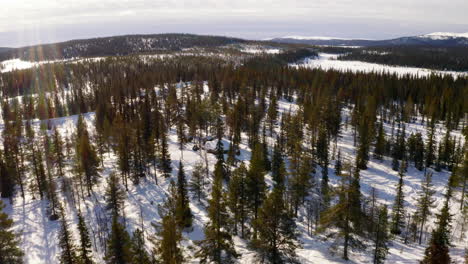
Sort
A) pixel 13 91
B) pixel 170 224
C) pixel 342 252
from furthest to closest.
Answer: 1. pixel 13 91
2. pixel 342 252
3. pixel 170 224

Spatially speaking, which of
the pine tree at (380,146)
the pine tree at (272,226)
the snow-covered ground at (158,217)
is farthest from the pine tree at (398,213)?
the pine tree at (380,146)

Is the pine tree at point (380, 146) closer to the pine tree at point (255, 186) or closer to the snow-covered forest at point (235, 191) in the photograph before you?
the snow-covered forest at point (235, 191)

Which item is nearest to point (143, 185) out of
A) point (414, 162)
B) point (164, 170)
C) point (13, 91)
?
point (164, 170)

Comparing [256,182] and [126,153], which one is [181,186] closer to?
[256,182]

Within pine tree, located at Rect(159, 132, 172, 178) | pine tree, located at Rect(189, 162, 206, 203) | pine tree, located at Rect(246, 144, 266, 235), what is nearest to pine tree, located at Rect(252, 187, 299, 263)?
pine tree, located at Rect(246, 144, 266, 235)

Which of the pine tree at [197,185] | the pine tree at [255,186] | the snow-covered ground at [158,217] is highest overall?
the pine tree at [255,186]

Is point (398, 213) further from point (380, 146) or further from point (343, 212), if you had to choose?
point (380, 146)

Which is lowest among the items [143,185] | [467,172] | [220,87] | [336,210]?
[143,185]
